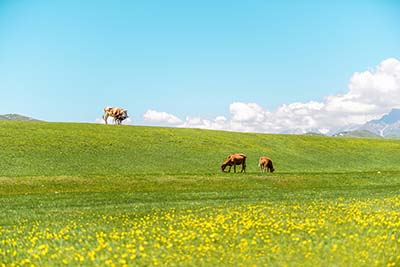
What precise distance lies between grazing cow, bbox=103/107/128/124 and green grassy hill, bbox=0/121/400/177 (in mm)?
6378

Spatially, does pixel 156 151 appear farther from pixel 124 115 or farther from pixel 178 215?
pixel 178 215

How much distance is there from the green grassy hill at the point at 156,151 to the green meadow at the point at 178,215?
0.47 m

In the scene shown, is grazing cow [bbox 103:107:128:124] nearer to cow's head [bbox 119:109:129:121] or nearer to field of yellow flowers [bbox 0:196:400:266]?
cow's head [bbox 119:109:129:121]

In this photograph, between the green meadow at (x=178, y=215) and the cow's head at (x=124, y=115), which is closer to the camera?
the green meadow at (x=178, y=215)

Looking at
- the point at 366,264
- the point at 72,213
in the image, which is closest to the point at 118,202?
the point at 72,213

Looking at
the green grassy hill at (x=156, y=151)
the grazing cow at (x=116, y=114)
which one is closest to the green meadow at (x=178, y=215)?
the green grassy hill at (x=156, y=151)

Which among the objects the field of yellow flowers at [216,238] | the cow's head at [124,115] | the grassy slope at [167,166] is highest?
the cow's head at [124,115]

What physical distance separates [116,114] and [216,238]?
74.6 metres

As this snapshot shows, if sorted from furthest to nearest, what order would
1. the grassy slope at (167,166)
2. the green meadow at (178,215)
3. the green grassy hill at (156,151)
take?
1. the green grassy hill at (156,151)
2. the grassy slope at (167,166)
3. the green meadow at (178,215)

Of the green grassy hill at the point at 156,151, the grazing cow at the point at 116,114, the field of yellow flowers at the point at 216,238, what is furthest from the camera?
the grazing cow at the point at 116,114

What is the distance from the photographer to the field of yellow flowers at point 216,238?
1480cm

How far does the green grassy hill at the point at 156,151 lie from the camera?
55.2m

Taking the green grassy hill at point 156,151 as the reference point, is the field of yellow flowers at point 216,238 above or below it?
below

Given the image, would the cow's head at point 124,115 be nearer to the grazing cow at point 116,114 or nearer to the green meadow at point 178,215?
the grazing cow at point 116,114
